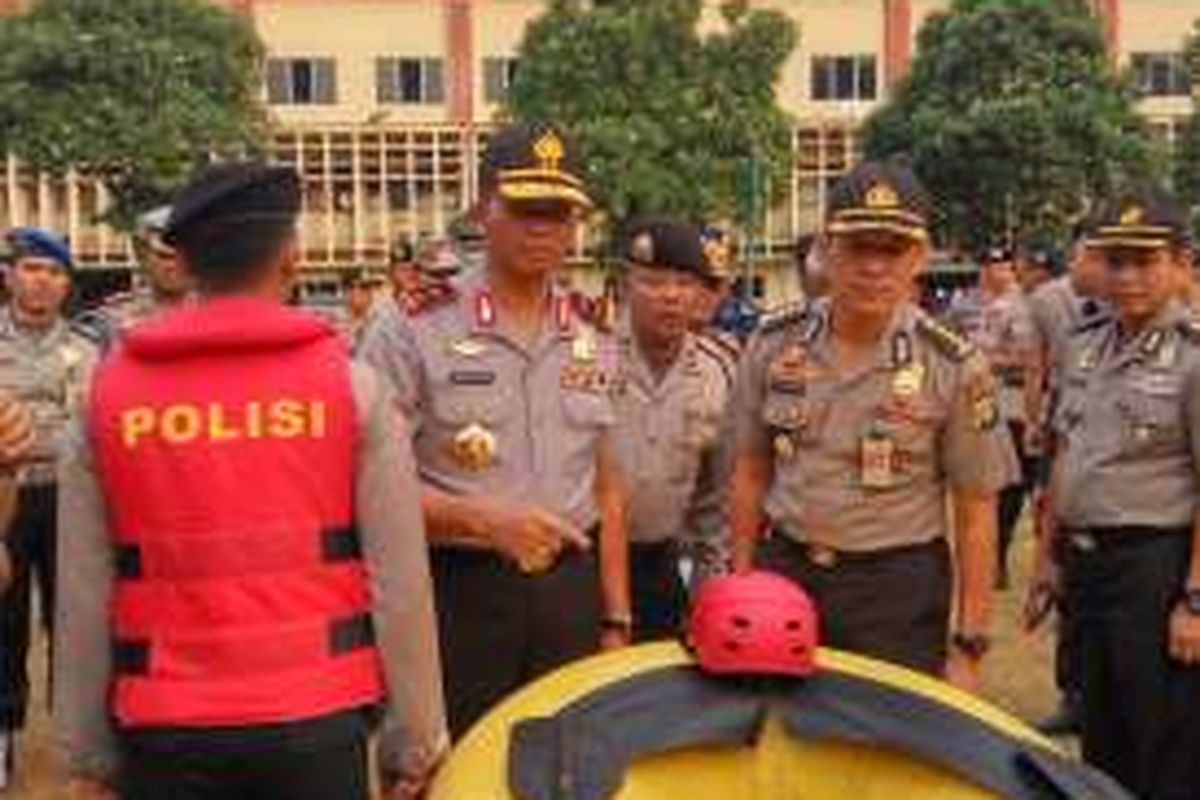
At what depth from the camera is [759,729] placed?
3.95 meters

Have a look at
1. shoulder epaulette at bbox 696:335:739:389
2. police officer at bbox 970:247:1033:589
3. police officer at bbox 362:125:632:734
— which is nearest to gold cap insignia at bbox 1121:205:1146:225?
→ shoulder epaulette at bbox 696:335:739:389

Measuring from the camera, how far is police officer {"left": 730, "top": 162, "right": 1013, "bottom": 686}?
461 cm

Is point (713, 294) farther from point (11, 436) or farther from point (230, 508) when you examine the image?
point (230, 508)

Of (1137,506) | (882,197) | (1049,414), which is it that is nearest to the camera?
(882,197)

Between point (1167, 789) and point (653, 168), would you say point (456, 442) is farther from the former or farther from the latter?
point (653, 168)

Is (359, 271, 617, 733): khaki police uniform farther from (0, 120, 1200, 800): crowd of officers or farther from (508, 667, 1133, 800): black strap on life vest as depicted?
(508, 667, 1133, 800): black strap on life vest

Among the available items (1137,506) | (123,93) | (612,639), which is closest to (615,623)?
(612,639)

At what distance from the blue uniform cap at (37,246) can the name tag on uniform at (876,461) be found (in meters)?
3.22

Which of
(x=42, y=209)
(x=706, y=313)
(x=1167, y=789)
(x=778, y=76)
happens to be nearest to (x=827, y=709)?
(x=1167, y=789)

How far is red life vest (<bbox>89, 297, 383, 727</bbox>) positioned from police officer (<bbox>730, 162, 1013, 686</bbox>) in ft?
4.95

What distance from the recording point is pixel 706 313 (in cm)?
604

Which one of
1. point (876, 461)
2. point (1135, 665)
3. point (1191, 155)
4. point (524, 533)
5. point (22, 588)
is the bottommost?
point (22, 588)

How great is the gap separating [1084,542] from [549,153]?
1.79 m

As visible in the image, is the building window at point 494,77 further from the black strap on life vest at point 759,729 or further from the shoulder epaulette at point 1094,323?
the black strap on life vest at point 759,729
